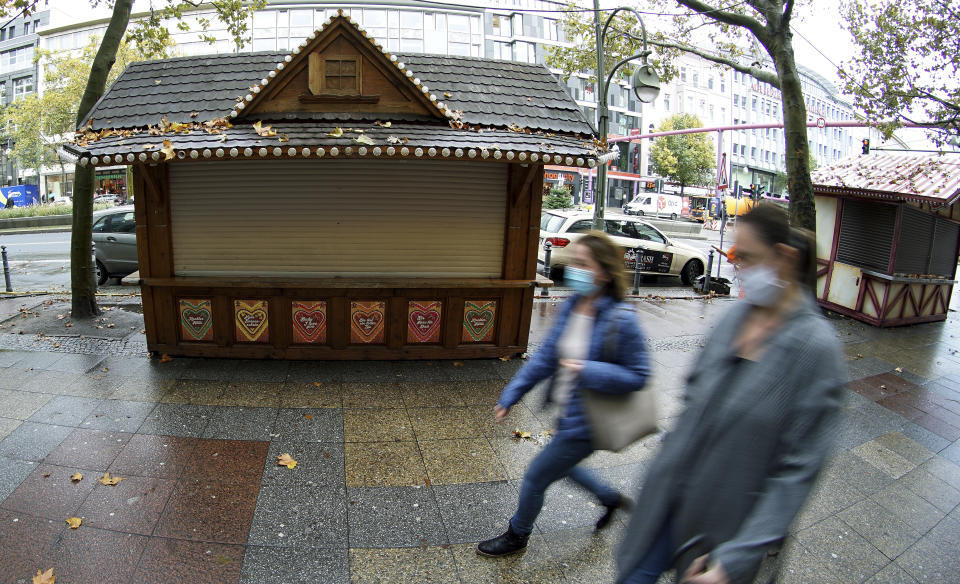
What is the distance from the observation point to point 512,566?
3.43 m

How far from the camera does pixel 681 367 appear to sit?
7.66 metres

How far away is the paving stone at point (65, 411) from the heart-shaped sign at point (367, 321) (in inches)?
104

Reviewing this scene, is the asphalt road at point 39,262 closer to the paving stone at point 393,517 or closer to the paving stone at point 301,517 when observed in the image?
the paving stone at point 301,517

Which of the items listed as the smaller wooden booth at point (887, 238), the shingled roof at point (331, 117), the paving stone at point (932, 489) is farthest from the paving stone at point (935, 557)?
the smaller wooden booth at point (887, 238)

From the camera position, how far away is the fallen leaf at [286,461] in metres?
4.50

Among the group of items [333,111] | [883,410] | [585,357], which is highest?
[333,111]

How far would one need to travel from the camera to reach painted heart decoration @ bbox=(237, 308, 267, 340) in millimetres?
6777

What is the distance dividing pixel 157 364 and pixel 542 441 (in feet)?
15.0

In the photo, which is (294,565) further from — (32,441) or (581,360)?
(32,441)

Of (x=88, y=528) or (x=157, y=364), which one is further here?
(x=157, y=364)

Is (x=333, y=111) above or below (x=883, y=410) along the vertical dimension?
above

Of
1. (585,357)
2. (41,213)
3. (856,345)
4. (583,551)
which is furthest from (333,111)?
(41,213)

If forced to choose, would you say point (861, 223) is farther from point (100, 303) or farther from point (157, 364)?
point (100, 303)

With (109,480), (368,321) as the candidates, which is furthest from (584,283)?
(368,321)
